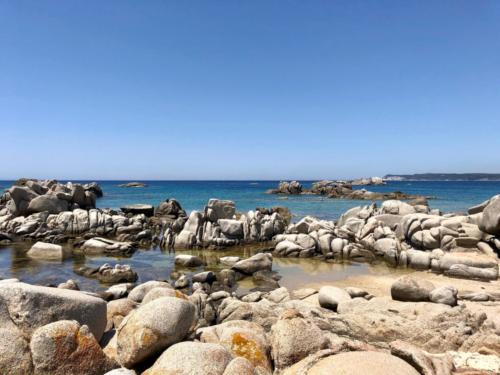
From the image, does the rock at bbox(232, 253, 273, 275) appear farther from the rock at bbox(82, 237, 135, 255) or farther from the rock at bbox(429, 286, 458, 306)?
the rock at bbox(82, 237, 135, 255)

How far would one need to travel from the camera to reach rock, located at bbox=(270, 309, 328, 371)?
22.9 feet

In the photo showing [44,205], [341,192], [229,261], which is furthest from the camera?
[341,192]

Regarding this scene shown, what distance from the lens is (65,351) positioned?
20.2ft

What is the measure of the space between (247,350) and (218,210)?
77.6ft

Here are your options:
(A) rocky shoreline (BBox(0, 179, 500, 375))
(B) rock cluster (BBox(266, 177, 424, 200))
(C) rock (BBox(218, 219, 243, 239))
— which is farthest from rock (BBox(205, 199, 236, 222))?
(B) rock cluster (BBox(266, 177, 424, 200))

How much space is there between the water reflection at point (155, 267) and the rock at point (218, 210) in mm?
3894

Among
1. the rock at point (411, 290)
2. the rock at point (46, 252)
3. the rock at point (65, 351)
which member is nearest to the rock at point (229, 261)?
the rock at point (46, 252)

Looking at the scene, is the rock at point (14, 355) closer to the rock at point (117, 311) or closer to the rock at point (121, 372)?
the rock at point (121, 372)

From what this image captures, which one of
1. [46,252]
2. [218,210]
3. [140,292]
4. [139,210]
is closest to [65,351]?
[140,292]

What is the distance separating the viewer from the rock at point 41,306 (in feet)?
22.3

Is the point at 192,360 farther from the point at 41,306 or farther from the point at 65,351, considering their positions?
the point at 41,306

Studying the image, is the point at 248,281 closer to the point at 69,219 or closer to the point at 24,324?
the point at 24,324

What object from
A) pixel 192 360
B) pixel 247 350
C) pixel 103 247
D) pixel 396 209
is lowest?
pixel 103 247

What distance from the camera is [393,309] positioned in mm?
11961
